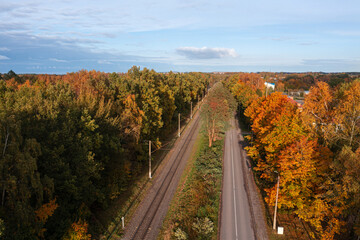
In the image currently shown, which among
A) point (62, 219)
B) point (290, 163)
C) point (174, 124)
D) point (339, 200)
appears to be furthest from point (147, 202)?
point (174, 124)

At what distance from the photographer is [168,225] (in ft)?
81.5

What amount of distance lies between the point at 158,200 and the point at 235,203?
9.75 meters

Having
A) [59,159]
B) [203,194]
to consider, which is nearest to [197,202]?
[203,194]

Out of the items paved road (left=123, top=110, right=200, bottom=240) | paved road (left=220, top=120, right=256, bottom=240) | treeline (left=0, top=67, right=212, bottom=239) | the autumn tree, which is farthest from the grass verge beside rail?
treeline (left=0, top=67, right=212, bottom=239)

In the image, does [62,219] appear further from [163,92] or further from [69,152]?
[163,92]

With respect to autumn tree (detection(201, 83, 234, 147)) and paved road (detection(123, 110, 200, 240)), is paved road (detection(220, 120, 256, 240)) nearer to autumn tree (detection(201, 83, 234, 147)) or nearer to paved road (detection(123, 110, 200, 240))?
autumn tree (detection(201, 83, 234, 147))

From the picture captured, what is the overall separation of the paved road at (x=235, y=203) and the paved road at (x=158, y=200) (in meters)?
7.03

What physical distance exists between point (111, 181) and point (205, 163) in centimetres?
1651

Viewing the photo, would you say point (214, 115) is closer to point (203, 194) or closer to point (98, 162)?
point (203, 194)

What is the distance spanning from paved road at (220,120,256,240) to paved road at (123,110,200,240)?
7026 millimetres

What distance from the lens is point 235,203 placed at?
2922 cm

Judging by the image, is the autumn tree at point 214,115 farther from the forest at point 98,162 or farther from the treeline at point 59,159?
the treeline at point 59,159

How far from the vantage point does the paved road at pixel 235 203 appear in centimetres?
2370

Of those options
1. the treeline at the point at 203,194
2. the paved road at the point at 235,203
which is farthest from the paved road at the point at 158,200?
the paved road at the point at 235,203
